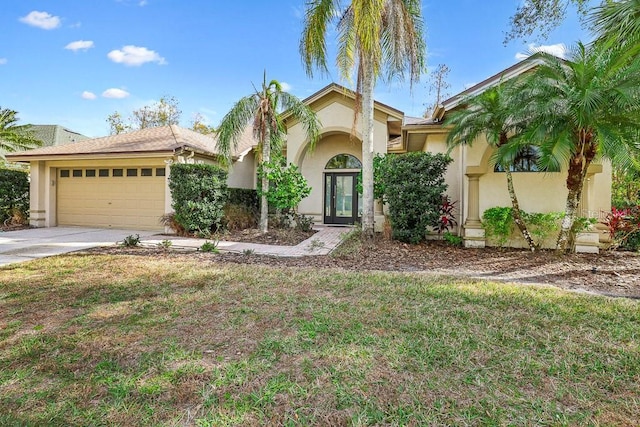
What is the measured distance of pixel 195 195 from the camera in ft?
37.9

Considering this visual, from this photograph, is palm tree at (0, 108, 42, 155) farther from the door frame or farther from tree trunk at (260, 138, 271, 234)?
the door frame

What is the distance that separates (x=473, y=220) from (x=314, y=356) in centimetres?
848

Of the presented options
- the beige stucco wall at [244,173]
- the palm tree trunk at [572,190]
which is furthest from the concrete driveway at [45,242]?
the palm tree trunk at [572,190]

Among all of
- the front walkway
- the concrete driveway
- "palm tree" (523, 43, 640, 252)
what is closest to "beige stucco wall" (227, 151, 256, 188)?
the concrete driveway

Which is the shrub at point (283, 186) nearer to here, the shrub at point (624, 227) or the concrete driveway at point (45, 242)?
the concrete driveway at point (45, 242)

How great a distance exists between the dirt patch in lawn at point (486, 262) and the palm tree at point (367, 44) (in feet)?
5.77

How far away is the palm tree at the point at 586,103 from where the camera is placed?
6.65 metres

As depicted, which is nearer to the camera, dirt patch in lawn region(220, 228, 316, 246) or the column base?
the column base

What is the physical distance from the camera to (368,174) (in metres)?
10.5

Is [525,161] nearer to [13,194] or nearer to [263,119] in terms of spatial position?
[263,119]

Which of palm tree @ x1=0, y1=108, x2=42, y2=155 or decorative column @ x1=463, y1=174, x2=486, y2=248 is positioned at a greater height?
palm tree @ x1=0, y1=108, x2=42, y2=155

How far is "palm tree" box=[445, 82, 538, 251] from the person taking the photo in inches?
317

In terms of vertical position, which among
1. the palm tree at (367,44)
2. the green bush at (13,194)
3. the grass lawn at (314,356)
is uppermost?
the palm tree at (367,44)

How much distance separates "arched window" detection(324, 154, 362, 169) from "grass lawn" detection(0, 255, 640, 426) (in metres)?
10.9
